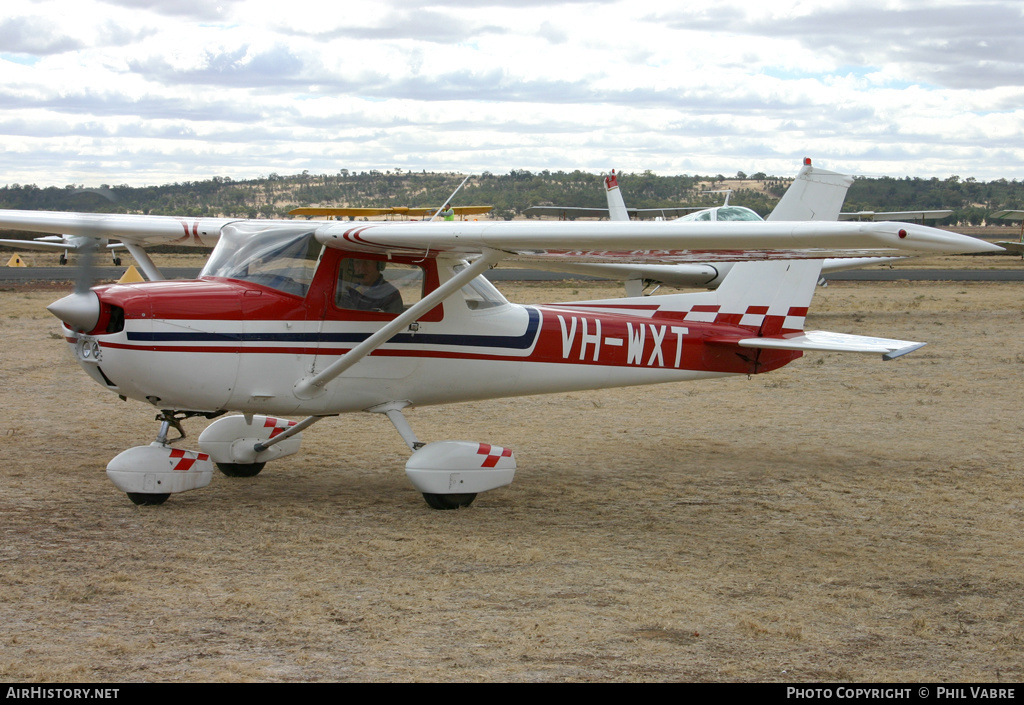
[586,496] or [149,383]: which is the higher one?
[149,383]

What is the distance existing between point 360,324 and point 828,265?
54.5ft

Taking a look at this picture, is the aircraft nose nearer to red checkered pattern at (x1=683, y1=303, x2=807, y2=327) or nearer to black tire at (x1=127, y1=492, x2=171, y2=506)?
black tire at (x1=127, y1=492, x2=171, y2=506)

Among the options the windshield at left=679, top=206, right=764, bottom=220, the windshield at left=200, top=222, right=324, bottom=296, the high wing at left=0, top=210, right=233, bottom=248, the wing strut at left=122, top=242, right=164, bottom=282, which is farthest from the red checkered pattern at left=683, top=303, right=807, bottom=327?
the windshield at left=679, top=206, right=764, bottom=220

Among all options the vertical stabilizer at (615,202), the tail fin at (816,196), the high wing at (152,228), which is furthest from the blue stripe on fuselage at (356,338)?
the vertical stabilizer at (615,202)

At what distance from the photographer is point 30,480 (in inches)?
292

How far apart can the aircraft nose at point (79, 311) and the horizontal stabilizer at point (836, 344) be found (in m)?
5.55

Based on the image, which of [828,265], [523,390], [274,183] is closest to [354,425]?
[523,390]

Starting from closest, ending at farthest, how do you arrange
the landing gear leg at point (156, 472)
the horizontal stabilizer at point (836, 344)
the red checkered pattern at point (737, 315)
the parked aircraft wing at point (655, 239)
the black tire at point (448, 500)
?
the parked aircraft wing at point (655, 239), the landing gear leg at point (156, 472), the black tire at point (448, 500), the horizontal stabilizer at point (836, 344), the red checkered pattern at point (737, 315)

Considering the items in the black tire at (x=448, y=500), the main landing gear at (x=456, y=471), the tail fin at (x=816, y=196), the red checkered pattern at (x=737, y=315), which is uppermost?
the tail fin at (x=816, y=196)

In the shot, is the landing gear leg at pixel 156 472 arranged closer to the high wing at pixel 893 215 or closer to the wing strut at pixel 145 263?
the wing strut at pixel 145 263

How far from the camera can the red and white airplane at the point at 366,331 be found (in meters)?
6.13

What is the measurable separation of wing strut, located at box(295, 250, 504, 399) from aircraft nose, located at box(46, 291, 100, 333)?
4.76 feet

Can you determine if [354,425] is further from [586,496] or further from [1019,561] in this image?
[1019,561]

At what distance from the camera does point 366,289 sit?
23.0 feet
